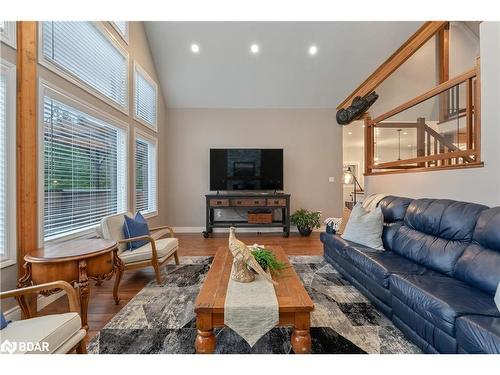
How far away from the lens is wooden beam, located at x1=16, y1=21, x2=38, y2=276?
185cm

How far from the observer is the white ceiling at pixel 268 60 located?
4199 millimetres

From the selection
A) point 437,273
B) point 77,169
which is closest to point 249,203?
point 77,169

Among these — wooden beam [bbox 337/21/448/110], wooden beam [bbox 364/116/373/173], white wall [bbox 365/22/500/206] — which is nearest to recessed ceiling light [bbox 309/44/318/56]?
wooden beam [bbox 337/21/448/110]

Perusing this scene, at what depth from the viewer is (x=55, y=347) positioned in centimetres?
111

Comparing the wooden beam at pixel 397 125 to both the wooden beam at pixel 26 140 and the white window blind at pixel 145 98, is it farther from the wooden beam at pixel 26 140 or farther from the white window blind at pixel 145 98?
the wooden beam at pixel 26 140

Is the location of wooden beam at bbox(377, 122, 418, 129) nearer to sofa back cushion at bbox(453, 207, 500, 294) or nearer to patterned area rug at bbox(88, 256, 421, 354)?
sofa back cushion at bbox(453, 207, 500, 294)

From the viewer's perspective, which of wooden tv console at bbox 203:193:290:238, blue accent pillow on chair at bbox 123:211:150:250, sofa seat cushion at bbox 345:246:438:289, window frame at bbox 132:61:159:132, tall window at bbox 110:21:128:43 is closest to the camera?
sofa seat cushion at bbox 345:246:438:289

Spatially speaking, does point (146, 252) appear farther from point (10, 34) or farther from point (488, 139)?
point (488, 139)

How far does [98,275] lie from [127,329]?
473mm

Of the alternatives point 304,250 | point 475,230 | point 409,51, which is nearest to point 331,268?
point 304,250

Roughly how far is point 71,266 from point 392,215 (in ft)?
10.3

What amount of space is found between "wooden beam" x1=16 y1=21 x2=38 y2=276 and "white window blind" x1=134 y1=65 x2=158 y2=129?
201cm

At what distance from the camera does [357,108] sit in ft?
14.8
